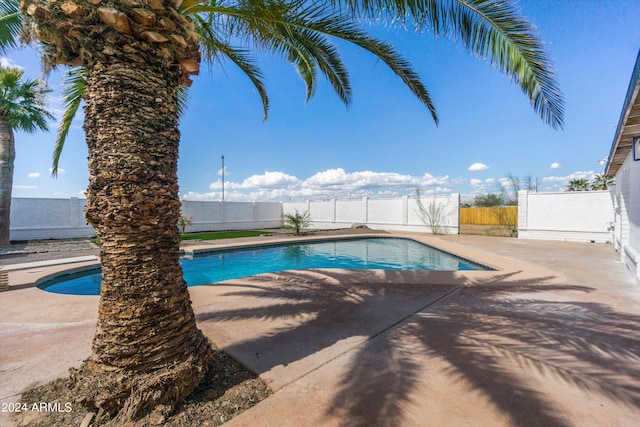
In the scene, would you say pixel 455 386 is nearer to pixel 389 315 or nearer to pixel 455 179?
pixel 389 315

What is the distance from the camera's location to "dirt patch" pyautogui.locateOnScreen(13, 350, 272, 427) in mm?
2145

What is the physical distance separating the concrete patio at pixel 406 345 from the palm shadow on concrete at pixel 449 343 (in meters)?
0.02

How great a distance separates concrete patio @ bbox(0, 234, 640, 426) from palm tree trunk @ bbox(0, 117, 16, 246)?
29.6 feet

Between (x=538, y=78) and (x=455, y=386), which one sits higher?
(x=538, y=78)

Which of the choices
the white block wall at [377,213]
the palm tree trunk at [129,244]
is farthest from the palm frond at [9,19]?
the white block wall at [377,213]

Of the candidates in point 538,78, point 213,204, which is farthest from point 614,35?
point 213,204

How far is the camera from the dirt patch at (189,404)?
2145mm

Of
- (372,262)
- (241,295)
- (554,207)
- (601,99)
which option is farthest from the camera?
(554,207)

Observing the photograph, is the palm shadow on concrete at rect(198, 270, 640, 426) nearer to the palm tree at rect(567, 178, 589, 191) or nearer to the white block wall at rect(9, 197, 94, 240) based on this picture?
the white block wall at rect(9, 197, 94, 240)

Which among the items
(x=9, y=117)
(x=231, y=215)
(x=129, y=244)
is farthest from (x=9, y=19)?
(x=231, y=215)

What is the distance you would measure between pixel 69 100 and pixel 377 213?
65.7 ft

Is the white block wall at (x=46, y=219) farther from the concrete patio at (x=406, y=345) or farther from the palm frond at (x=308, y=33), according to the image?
the palm frond at (x=308, y=33)

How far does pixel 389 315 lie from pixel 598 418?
250 cm

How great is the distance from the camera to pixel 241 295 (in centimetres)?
552
